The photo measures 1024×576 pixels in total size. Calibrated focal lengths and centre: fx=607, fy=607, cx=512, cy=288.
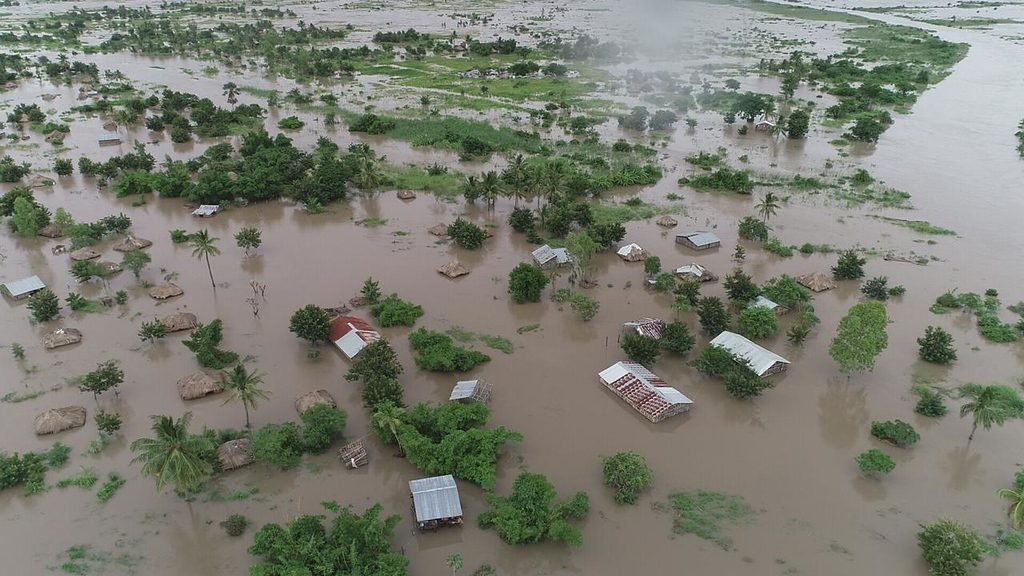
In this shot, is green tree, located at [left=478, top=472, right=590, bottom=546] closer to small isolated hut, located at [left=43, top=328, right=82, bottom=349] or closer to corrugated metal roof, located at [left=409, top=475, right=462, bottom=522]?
corrugated metal roof, located at [left=409, top=475, right=462, bottom=522]

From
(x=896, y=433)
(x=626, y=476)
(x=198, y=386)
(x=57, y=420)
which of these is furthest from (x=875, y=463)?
(x=57, y=420)

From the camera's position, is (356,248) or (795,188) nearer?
(356,248)

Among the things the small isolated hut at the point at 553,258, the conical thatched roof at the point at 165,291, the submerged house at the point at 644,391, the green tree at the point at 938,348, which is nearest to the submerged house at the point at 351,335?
the conical thatched roof at the point at 165,291

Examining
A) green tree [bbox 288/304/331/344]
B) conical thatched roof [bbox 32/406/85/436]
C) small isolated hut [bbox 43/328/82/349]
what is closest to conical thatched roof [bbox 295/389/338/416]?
green tree [bbox 288/304/331/344]

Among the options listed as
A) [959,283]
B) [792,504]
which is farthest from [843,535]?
[959,283]

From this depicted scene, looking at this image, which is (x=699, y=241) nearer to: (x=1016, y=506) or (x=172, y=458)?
(x=1016, y=506)

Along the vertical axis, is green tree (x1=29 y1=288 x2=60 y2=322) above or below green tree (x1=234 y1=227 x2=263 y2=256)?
below

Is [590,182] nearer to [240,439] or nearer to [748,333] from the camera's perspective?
[748,333]
